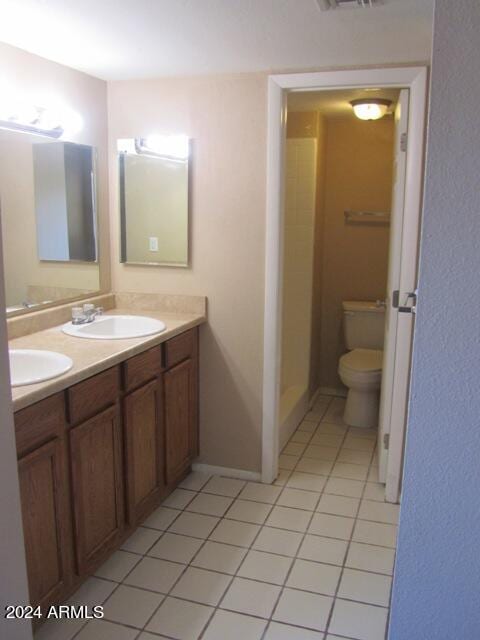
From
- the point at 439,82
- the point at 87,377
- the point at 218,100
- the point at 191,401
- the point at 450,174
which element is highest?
the point at 218,100

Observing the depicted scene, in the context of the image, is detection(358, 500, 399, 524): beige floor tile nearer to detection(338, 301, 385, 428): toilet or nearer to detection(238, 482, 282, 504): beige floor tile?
detection(238, 482, 282, 504): beige floor tile

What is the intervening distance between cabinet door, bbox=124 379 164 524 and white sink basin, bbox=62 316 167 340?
11.2 inches

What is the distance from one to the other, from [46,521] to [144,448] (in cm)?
67

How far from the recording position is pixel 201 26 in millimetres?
2020

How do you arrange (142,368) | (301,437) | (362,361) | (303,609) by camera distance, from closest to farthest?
(303,609) → (142,368) → (301,437) → (362,361)

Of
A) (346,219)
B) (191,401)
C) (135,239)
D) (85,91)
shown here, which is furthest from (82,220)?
(346,219)

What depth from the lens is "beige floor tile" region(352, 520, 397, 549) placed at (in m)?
2.43

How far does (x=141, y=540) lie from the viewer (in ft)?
7.96

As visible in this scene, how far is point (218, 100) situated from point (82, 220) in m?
0.88

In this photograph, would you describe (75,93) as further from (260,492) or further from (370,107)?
(260,492)

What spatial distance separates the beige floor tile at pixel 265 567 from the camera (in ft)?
7.17

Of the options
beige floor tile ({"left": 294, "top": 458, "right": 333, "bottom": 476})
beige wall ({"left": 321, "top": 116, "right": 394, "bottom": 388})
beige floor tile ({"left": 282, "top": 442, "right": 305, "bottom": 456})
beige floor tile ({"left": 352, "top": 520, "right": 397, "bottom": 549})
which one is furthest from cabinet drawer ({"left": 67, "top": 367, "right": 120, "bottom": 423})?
beige wall ({"left": 321, "top": 116, "right": 394, "bottom": 388})

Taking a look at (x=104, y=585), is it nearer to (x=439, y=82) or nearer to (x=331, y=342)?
(x=439, y=82)

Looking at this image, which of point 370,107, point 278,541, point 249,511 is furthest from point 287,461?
point 370,107
